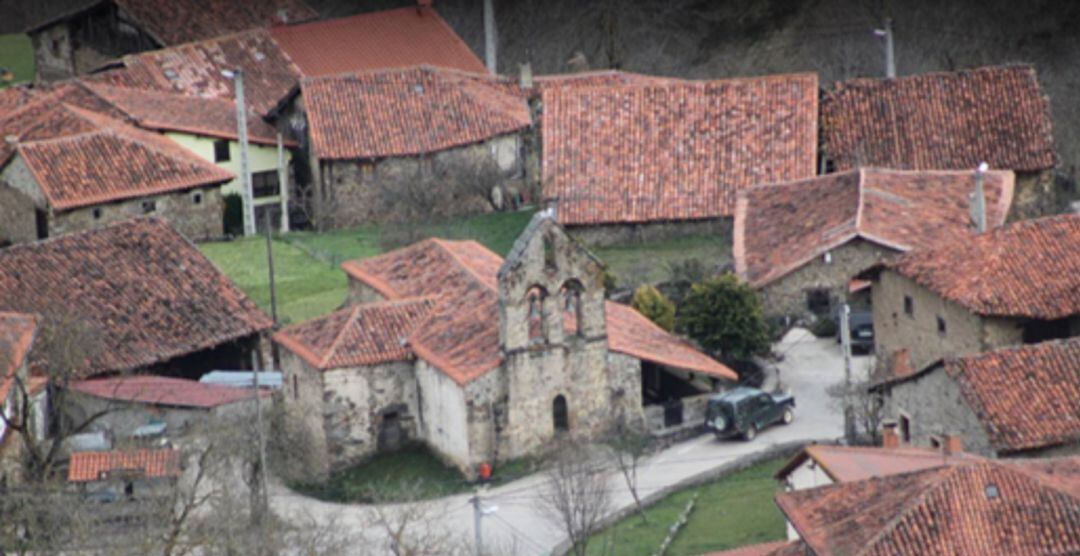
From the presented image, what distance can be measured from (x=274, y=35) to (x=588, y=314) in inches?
1275

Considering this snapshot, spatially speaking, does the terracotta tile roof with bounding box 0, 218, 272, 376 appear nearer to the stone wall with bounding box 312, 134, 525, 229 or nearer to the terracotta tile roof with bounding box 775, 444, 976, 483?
the stone wall with bounding box 312, 134, 525, 229

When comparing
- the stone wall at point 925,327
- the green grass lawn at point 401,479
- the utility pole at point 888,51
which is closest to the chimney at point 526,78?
the utility pole at point 888,51

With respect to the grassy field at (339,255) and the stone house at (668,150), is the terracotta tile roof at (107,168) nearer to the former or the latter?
the grassy field at (339,255)

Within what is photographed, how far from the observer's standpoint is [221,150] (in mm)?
106062

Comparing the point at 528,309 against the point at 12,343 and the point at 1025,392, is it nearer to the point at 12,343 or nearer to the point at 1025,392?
the point at 12,343

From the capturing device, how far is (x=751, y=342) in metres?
92.5

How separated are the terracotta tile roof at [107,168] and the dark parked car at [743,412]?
65.7 feet

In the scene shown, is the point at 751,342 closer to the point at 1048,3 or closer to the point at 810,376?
the point at 810,376

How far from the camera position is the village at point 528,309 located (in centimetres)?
8144

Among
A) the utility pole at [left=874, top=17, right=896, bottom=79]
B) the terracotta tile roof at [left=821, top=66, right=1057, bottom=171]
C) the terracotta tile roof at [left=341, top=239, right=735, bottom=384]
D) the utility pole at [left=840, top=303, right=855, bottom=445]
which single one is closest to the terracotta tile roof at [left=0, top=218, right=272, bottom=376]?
the terracotta tile roof at [left=341, top=239, right=735, bottom=384]

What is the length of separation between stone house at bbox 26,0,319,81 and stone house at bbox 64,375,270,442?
109 feet

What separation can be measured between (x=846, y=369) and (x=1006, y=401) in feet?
27.3

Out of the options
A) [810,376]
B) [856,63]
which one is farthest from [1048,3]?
[810,376]

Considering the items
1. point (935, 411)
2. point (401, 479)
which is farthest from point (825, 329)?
point (401, 479)
